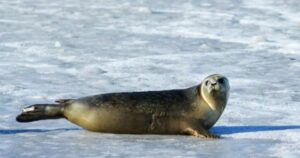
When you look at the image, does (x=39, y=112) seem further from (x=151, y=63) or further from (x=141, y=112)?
(x=151, y=63)

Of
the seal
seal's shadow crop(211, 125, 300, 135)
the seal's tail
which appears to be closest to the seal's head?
the seal

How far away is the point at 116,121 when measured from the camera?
4.70m

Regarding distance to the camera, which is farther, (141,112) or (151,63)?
(151,63)

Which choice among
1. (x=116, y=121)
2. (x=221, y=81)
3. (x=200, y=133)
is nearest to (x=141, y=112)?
(x=116, y=121)

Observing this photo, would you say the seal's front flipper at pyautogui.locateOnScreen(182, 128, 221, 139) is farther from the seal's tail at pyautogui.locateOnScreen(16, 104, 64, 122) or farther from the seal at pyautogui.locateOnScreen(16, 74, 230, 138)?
the seal's tail at pyautogui.locateOnScreen(16, 104, 64, 122)

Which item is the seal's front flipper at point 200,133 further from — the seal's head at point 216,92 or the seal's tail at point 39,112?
the seal's tail at point 39,112

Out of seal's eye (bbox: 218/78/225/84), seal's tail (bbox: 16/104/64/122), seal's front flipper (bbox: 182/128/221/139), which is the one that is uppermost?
seal's eye (bbox: 218/78/225/84)

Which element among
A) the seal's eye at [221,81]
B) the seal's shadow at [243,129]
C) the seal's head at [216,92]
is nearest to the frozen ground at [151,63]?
the seal's shadow at [243,129]

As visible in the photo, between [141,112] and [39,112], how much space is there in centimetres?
54

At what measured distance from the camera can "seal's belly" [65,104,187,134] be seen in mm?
4691

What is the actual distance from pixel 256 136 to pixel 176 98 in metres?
0.54

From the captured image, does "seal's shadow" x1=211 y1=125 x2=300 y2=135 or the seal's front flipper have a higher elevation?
the seal's front flipper

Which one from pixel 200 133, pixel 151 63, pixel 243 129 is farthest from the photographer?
pixel 151 63

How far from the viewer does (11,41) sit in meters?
8.91
